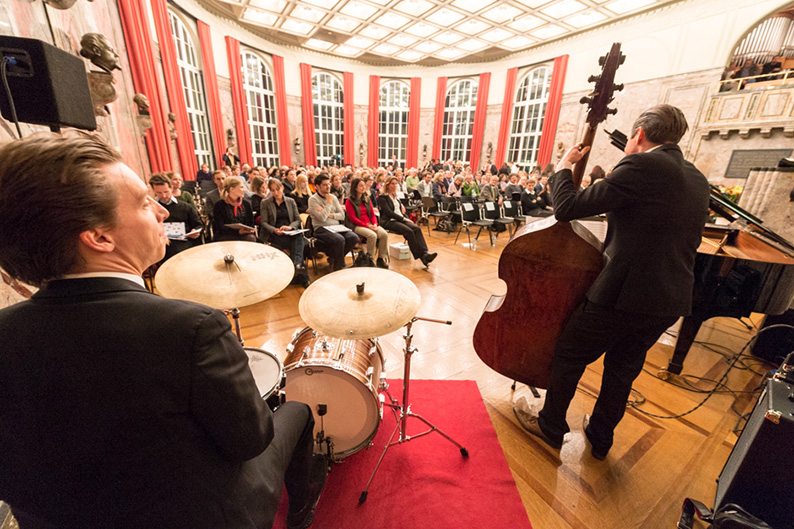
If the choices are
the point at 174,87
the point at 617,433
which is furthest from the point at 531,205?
the point at 174,87

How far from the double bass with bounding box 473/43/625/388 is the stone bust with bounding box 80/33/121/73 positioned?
16.2 ft

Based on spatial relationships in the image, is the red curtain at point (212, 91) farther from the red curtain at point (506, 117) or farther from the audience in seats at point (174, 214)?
the red curtain at point (506, 117)

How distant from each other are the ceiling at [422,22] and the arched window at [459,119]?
200cm

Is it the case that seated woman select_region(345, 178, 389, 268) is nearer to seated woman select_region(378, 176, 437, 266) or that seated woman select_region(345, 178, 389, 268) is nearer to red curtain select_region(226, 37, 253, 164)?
seated woman select_region(378, 176, 437, 266)

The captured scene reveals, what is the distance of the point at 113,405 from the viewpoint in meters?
0.62

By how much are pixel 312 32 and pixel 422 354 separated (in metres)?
14.1

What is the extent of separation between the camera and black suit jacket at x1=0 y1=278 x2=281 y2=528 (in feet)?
2.00

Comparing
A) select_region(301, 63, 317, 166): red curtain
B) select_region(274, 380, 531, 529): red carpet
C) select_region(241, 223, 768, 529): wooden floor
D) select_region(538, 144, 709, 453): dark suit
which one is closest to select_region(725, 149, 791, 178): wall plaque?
select_region(241, 223, 768, 529): wooden floor

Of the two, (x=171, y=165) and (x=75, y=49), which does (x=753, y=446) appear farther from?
(x=171, y=165)

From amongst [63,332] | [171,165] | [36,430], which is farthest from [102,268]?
[171,165]

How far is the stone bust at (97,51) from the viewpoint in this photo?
352cm

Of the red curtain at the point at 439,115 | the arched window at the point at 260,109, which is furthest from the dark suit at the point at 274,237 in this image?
the red curtain at the point at 439,115

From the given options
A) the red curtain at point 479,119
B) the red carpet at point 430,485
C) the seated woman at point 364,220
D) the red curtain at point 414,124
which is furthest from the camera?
the red curtain at point 414,124

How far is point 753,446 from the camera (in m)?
1.31
